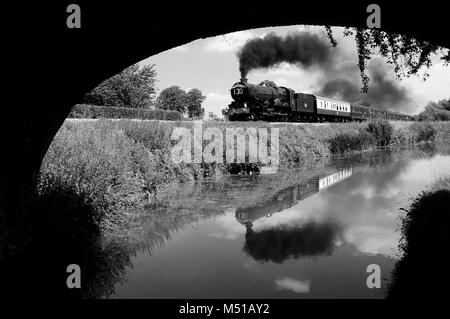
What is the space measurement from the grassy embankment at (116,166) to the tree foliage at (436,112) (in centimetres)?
5216

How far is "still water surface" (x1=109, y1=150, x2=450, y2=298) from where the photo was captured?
6.15 m

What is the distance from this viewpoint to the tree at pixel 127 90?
47188 millimetres

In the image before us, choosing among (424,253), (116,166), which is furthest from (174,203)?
(424,253)

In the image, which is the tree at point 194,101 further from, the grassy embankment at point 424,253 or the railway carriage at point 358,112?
the grassy embankment at point 424,253

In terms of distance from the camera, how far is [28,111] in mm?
4652

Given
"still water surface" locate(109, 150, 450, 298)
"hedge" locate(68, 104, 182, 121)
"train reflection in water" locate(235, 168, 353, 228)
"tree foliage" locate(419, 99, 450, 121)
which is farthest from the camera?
"tree foliage" locate(419, 99, 450, 121)

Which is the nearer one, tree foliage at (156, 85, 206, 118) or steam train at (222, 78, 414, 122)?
steam train at (222, 78, 414, 122)

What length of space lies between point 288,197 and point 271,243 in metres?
5.69

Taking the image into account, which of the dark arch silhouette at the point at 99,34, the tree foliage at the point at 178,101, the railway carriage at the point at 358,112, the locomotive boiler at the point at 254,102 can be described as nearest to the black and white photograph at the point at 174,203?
the dark arch silhouette at the point at 99,34

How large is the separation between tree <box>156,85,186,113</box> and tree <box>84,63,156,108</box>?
35.2m

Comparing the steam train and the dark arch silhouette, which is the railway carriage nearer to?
the steam train

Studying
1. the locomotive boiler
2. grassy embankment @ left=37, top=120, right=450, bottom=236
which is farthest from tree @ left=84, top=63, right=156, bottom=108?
grassy embankment @ left=37, top=120, right=450, bottom=236
